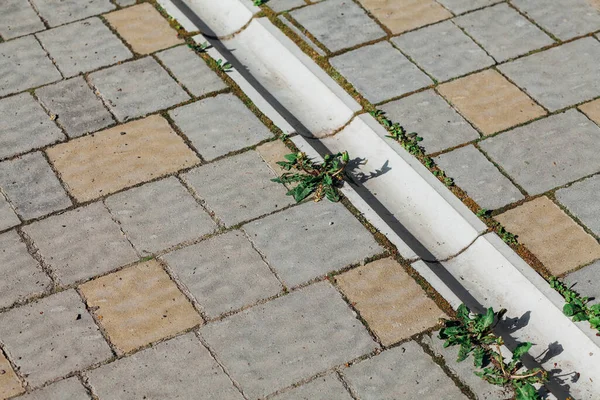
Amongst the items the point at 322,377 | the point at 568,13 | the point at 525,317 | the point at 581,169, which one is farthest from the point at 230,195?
the point at 568,13

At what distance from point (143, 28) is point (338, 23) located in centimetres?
154

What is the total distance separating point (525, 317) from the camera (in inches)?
191

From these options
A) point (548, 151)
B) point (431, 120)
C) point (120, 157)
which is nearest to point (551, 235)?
point (548, 151)

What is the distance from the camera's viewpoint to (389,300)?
4.85m

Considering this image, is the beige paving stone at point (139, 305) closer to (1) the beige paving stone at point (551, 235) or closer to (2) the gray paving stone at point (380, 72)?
(1) the beige paving stone at point (551, 235)

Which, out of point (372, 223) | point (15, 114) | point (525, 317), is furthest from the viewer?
point (15, 114)

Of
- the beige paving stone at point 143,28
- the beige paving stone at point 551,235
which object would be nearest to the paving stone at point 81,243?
the beige paving stone at point 143,28

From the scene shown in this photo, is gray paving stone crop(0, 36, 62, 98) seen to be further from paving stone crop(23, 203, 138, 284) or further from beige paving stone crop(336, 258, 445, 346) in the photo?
beige paving stone crop(336, 258, 445, 346)

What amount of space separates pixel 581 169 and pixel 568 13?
1906 millimetres

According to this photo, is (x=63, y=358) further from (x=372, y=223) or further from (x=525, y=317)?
(x=525, y=317)

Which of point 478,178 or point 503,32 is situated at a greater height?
point 503,32

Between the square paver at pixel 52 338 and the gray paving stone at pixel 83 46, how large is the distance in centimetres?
221

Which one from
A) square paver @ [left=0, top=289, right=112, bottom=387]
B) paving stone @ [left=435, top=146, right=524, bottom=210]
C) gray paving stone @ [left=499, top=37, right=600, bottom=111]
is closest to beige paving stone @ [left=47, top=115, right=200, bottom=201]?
square paver @ [left=0, top=289, right=112, bottom=387]

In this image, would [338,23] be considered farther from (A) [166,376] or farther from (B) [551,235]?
(A) [166,376]
